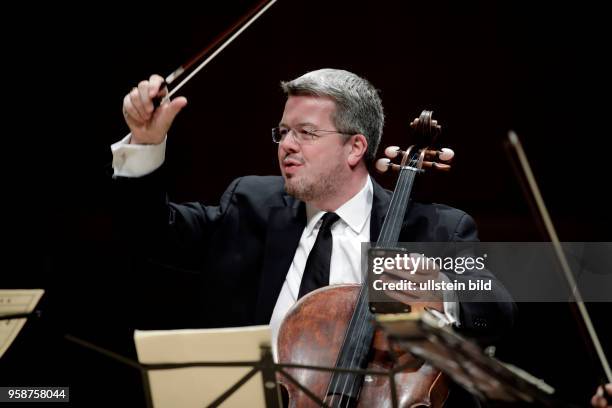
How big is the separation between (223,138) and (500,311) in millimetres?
1396

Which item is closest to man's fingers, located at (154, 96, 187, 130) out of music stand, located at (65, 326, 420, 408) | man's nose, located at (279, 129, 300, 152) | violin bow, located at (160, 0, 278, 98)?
violin bow, located at (160, 0, 278, 98)

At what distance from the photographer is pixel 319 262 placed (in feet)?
6.63

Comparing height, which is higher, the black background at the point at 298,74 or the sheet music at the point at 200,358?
the black background at the point at 298,74

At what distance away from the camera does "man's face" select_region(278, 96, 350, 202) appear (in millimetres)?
2080

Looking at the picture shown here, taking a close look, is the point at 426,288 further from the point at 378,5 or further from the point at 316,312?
the point at 378,5

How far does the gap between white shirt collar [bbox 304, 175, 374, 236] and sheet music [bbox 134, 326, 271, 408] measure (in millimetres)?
758

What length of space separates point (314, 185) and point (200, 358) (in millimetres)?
835

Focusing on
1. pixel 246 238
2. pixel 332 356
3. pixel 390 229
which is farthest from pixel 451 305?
pixel 246 238

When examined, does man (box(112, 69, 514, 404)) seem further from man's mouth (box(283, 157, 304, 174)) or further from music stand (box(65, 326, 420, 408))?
music stand (box(65, 326, 420, 408))

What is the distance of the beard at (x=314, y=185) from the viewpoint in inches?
81.7

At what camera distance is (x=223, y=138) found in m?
2.88

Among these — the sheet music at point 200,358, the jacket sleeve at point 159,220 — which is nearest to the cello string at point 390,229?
the sheet music at point 200,358

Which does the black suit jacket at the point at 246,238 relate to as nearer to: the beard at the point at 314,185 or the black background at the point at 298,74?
the beard at the point at 314,185

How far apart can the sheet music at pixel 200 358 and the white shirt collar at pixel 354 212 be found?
76 centimetres
